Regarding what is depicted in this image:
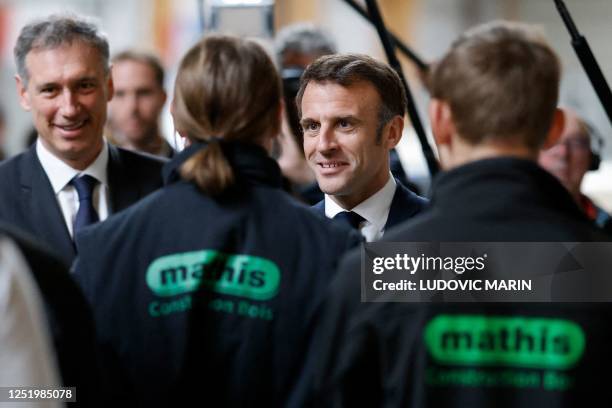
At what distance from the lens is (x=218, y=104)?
8.00 ft

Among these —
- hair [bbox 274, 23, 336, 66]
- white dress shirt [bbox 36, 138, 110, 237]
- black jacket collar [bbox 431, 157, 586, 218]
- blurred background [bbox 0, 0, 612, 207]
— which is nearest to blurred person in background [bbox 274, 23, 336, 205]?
hair [bbox 274, 23, 336, 66]

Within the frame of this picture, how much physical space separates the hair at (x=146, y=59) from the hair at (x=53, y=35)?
1.68 m

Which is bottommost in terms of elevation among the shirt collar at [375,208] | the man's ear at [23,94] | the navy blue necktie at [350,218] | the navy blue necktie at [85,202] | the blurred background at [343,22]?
the navy blue necktie at [350,218]

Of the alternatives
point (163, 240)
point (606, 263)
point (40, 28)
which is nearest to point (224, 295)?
point (163, 240)

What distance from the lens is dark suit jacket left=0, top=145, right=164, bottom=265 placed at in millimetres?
3332

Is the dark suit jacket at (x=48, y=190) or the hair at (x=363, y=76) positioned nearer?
the hair at (x=363, y=76)

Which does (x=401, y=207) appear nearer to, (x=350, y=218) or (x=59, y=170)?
(x=350, y=218)

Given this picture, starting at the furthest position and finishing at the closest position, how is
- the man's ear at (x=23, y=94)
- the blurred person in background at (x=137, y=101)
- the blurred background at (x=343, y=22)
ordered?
the blurred background at (x=343, y=22)
the blurred person in background at (x=137, y=101)
the man's ear at (x=23, y=94)

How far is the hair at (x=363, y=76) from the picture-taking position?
3102mm

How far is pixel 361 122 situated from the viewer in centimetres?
312

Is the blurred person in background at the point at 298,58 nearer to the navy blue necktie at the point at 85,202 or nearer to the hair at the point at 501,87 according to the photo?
the navy blue necktie at the point at 85,202

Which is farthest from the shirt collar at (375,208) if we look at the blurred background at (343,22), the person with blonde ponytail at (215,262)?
the blurred background at (343,22)

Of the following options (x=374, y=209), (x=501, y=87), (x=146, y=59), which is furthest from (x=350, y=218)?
(x=146, y=59)

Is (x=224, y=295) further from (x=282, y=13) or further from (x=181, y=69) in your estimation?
(x=282, y=13)
